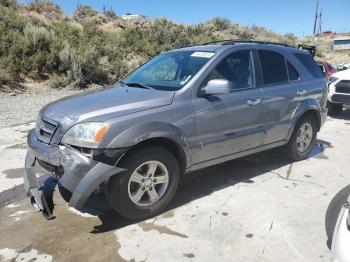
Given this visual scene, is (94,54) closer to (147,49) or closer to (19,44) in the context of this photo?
(19,44)

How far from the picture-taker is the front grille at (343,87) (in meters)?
9.80

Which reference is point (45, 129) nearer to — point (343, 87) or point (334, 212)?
point (334, 212)

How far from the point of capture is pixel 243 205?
4.76 meters

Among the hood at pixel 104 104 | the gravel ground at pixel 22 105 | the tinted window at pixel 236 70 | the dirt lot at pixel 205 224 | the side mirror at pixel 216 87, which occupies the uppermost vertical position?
the tinted window at pixel 236 70

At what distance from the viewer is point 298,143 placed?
646 cm

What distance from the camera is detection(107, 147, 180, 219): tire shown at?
407 centimetres

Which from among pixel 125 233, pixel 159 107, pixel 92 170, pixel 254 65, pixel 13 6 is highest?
pixel 13 6

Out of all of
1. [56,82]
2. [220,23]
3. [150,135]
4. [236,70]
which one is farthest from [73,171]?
[220,23]

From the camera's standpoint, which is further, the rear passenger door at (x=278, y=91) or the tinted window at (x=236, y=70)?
the rear passenger door at (x=278, y=91)

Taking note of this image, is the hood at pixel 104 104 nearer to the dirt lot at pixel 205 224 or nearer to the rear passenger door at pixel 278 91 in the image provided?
the dirt lot at pixel 205 224

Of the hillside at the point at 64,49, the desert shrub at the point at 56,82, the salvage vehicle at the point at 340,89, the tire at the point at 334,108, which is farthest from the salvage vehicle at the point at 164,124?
the hillside at the point at 64,49

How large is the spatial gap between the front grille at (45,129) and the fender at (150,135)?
2.26 ft

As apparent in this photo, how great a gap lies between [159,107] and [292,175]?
8.15 feet

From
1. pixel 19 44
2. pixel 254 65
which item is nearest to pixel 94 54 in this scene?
pixel 19 44
